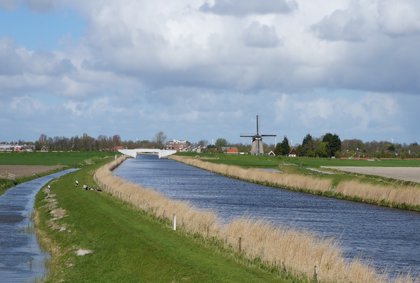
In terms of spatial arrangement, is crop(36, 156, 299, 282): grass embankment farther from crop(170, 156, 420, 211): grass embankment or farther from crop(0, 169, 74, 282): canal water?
crop(170, 156, 420, 211): grass embankment

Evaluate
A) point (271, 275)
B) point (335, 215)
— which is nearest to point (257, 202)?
point (335, 215)

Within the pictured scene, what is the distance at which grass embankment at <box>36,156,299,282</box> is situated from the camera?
22375 mm

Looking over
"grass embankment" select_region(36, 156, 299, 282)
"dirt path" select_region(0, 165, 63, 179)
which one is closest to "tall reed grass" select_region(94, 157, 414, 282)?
"grass embankment" select_region(36, 156, 299, 282)

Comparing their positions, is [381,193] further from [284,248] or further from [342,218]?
[284,248]

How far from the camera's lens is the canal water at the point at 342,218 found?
104ft

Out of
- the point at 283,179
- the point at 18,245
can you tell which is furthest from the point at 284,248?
the point at 283,179

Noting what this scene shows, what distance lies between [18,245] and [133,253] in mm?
9135

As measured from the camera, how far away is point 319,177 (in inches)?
3174

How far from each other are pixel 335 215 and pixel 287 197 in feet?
59.8

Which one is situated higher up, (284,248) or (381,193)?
(381,193)

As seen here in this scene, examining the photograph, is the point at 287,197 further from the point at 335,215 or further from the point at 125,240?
the point at 125,240

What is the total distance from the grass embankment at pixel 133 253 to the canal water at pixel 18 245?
2.01 ft

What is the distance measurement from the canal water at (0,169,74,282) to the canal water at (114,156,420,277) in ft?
41.0

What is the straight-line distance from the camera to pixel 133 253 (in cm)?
→ 2606
